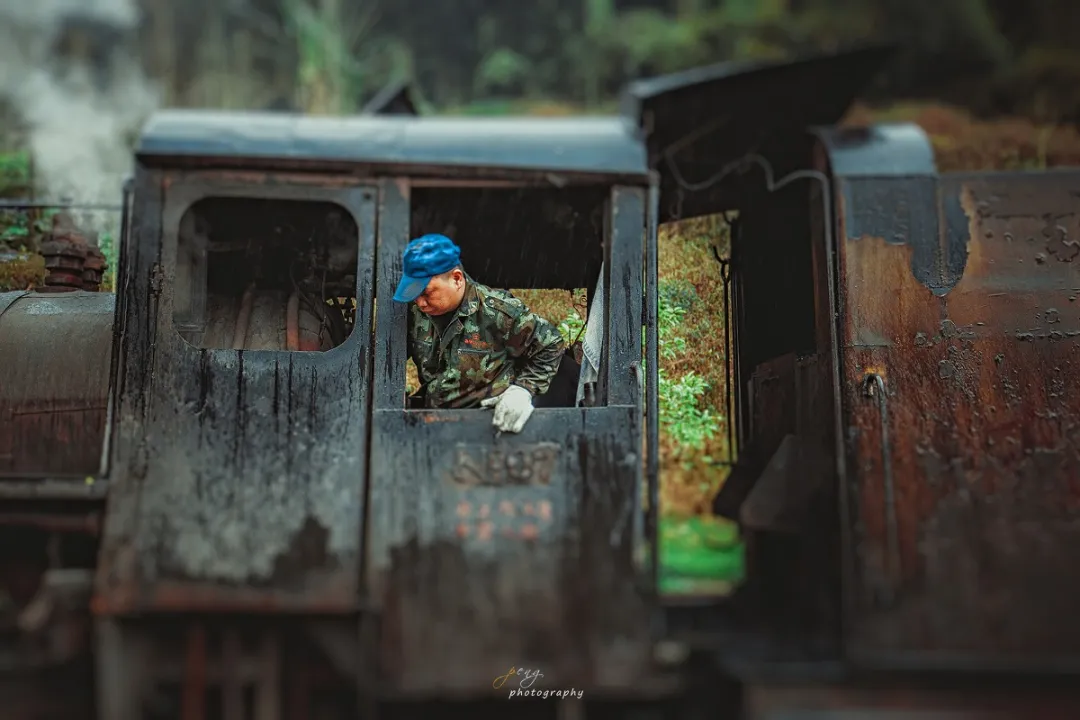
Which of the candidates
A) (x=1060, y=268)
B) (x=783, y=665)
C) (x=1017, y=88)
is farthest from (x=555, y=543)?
(x=1017, y=88)

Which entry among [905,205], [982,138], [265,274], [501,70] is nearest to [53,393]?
[265,274]

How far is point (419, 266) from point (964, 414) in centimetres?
243

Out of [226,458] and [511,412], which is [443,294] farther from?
[226,458]

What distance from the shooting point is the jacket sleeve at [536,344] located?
3.39 metres

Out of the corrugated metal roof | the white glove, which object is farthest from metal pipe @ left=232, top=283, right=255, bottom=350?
the white glove

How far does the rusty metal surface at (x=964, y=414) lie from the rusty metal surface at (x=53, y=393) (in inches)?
132

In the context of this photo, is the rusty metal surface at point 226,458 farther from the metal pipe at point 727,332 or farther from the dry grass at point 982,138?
the dry grass at point 982,138

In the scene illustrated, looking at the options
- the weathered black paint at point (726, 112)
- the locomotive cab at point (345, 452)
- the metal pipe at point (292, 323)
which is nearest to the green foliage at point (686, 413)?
the locomotive cab at point (345, 452)

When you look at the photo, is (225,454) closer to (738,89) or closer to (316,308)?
(316,308)

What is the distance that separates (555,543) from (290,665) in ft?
3.73

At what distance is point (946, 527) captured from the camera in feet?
10.5

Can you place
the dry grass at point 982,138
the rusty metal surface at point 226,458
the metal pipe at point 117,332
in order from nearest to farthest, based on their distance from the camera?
the rusty metal surface at point 226,458 < the metal pipe at point 117,332 < the dry grass at point 982,138

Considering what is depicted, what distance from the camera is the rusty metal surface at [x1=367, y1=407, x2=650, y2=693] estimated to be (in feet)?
Answer: 9.83

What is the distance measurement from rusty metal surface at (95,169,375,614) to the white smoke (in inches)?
268
